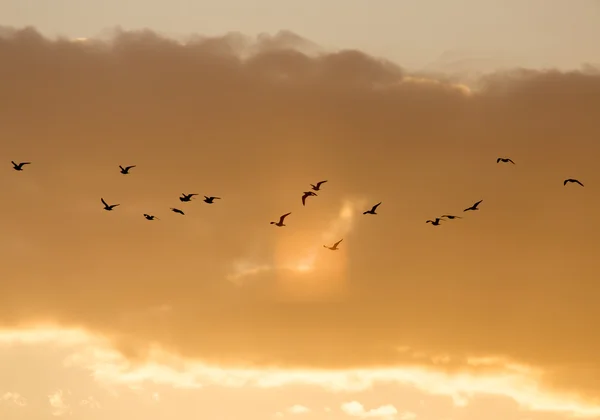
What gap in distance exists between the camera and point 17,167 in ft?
493

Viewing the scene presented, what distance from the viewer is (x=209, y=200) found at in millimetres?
145000

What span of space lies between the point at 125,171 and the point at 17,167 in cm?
1760

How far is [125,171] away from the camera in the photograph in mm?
143875

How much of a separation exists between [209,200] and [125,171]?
12.0m

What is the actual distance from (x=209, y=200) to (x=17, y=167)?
28.6m

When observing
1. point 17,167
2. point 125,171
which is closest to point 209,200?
point 125,171

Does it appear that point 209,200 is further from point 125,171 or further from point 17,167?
point 17,167
